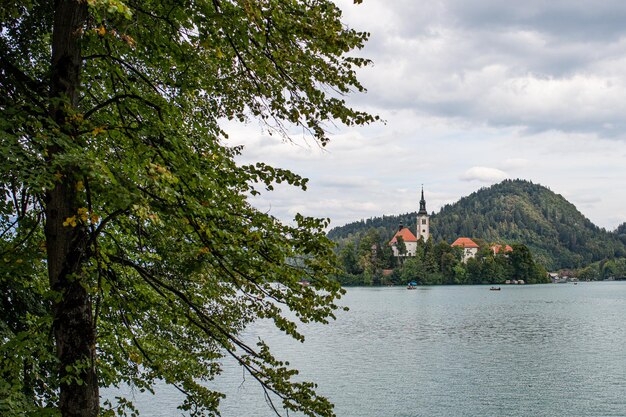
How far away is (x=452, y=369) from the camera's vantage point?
110 ft

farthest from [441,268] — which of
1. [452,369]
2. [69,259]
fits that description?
[69,259]

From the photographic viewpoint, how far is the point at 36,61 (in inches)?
297

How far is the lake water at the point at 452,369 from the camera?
25.4m

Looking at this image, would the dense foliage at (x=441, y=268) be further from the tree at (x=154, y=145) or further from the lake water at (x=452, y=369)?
the tree at (x=154, y=145)

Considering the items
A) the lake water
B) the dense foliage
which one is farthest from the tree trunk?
the dense foliage

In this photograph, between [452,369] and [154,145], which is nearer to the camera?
[154,145]

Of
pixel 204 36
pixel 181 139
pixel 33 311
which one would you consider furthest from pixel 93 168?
pixel 33 311

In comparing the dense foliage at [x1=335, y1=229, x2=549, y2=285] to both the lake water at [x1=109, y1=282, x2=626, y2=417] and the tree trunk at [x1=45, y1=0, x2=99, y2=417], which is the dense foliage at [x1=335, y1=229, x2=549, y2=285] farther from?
the tree trunk at [x1=45, y1=0, x2=99, y2=417]

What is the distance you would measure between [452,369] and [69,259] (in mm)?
30058

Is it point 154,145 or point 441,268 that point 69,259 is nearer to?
point 154,145

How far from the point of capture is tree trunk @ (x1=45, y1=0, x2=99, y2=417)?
636 centimetres

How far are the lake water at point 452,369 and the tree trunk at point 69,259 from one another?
5563 mm

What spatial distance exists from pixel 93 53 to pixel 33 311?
4.75m

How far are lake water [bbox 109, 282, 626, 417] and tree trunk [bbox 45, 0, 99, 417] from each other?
5563 mm
